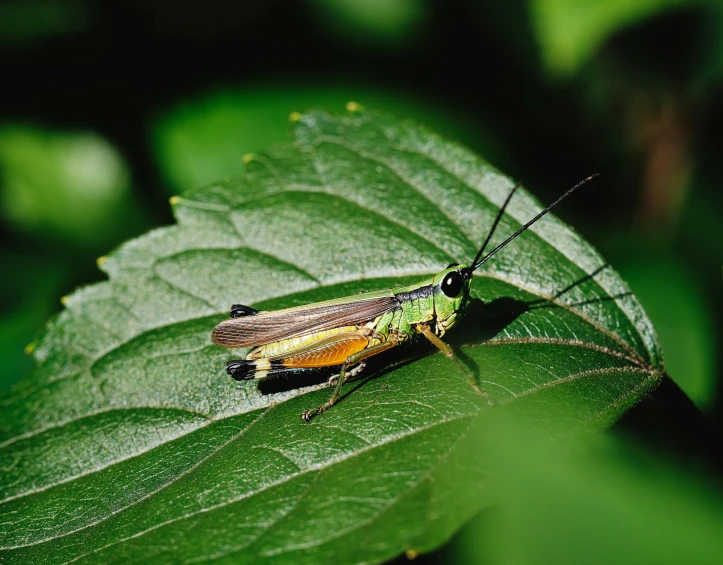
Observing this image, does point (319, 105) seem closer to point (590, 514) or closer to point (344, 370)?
point (344, 370)

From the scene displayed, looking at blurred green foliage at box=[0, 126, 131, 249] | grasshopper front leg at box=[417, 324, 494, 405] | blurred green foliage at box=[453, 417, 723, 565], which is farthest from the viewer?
blurred green foliage at box=[0, 126, 131, 249]

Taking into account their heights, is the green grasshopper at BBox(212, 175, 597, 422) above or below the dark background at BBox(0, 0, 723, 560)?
below

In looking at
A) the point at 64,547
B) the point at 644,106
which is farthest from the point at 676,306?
the point at 64,547

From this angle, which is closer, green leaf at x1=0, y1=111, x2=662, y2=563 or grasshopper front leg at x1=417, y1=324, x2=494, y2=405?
green leaf at x1=0, y1=111, x2=662, y2=563

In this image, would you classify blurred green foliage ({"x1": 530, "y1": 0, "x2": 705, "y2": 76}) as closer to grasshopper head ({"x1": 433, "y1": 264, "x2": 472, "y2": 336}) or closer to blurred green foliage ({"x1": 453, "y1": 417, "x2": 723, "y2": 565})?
grasshopper head ({"x1": 433, "y1": 264, "x2": 472, "y2": 336})

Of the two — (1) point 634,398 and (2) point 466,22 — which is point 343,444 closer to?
(1) point 634,398

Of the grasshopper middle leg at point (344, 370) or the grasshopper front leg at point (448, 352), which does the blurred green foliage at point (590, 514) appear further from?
the grasshopper middle leg at point (344, 370)

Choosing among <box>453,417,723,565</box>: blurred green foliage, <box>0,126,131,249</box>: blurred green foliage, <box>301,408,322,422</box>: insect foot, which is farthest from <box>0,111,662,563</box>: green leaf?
<box>0,126,131,249</box>: blurred green foliage

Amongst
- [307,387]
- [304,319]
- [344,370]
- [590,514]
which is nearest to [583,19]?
[304,319]
